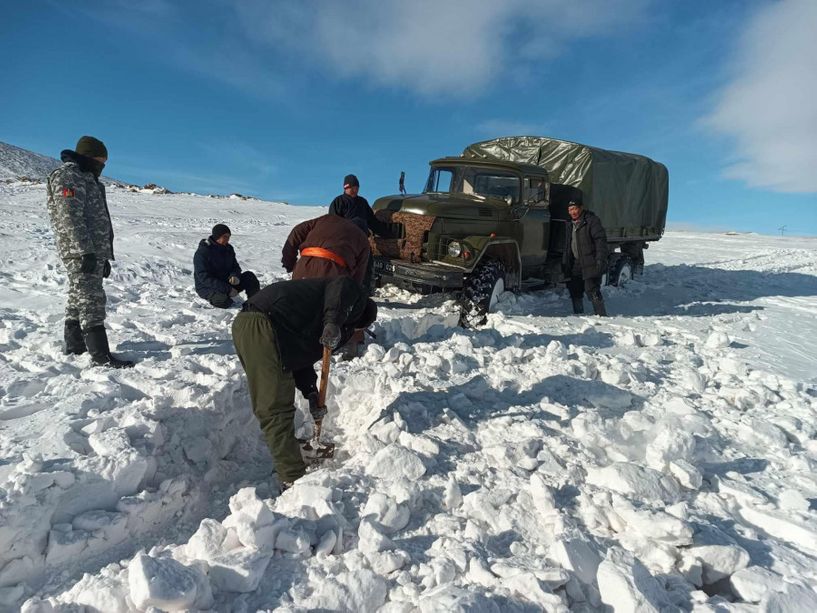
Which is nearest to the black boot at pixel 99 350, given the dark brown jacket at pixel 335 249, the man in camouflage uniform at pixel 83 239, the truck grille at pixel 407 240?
the man in camouflage uniform at pixel 83 239

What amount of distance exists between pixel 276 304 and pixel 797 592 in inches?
110

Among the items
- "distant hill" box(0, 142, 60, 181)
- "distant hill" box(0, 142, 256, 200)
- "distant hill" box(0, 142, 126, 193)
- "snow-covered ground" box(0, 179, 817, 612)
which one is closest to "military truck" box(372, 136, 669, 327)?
"snow-covered ground" box(0, 179, 817, 612)

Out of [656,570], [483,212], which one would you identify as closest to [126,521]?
[656,570]

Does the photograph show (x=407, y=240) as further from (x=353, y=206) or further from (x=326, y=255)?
(x=326, y=255)

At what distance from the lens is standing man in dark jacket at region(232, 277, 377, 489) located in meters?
2.92

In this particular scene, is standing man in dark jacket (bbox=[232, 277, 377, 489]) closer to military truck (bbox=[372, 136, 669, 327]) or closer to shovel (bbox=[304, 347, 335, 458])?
shovel (bbox=[304, 347, 335, 458])

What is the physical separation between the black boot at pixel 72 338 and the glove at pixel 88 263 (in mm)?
480

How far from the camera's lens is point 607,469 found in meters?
2.87

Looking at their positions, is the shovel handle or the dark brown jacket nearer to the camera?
the shovel handle

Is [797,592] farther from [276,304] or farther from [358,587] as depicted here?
[276,304]

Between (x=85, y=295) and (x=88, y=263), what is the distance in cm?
26

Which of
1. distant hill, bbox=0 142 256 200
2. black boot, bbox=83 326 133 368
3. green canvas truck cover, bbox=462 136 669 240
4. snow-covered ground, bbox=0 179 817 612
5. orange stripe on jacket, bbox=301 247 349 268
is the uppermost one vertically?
distant hill, bbox=0 142 256 200

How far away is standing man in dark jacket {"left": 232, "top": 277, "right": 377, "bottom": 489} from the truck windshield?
196 inches

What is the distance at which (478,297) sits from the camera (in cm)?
614
